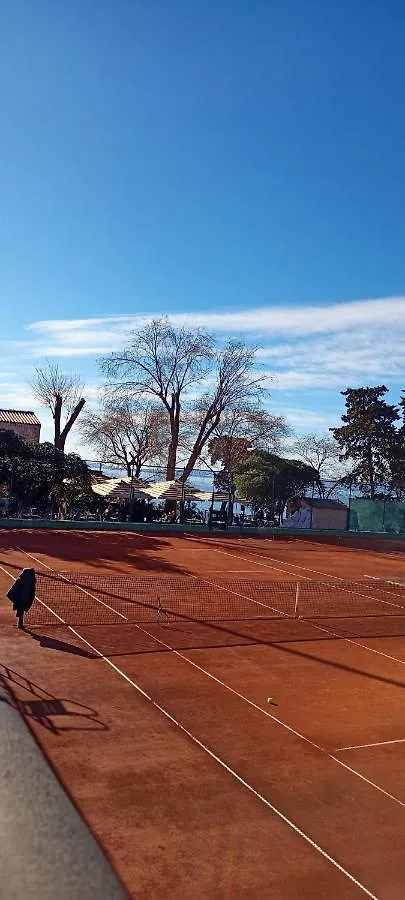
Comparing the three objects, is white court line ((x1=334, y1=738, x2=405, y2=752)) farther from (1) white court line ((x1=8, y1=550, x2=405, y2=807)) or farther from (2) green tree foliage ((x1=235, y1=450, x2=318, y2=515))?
(2) green tree foliage ((x1=235, y1=450, x2=318, y2=515))

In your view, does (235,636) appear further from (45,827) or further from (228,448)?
(228,448)

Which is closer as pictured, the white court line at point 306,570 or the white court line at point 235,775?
the white court line at point 235,775

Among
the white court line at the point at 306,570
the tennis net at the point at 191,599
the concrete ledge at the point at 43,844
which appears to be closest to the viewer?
the concrete ledge at the point at 43,844

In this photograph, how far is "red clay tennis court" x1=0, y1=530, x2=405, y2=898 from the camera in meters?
5.24

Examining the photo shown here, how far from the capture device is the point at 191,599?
614 inches

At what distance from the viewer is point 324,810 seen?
20.1 ft

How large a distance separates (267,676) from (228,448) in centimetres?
3738

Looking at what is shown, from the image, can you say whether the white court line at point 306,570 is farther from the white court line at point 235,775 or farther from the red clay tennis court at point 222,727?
the white court line at point 235,775

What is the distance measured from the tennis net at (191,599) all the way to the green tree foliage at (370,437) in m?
26.3

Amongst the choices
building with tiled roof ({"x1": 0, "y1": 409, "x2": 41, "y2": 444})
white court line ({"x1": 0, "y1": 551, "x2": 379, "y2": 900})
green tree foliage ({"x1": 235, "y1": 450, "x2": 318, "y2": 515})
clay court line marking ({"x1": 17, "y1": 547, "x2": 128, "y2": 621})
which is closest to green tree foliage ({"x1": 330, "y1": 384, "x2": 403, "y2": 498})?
green tree foliage ({"x1": 235, "y1": 450, "x2": 318, "y2": 515})

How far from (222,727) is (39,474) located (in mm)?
24434

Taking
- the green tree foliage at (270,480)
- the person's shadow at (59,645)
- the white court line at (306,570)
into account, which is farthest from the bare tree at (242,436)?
the person's shadow at (59,645)

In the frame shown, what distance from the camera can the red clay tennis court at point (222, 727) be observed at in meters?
5.24

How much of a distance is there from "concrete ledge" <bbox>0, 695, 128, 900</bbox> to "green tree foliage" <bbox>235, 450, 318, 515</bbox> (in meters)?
29.8
